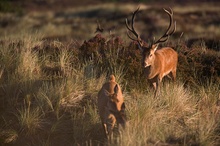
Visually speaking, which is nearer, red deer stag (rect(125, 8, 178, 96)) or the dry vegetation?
the dry vegetation

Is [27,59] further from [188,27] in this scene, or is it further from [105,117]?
[188,27]

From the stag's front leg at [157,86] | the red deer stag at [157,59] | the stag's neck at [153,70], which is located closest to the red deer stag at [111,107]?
the red deer stag at [157,59]

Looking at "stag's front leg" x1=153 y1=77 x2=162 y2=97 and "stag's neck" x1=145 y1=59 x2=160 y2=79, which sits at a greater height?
"stag's neck" x1=145 y1=59 x2=160 y2=79

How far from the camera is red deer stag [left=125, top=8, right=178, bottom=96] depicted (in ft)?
25.9

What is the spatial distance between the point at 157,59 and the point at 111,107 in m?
2.85

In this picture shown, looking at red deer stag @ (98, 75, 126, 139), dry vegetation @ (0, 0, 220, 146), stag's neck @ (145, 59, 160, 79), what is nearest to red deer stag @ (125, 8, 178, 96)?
stag's neck @ (145, 59, 160, 79)

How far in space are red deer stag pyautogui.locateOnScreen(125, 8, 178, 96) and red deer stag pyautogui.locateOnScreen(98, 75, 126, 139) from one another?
1.78 m

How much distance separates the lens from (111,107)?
19.6ft

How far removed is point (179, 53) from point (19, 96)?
162 inches

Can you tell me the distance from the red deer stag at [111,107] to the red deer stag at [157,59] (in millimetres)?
1782

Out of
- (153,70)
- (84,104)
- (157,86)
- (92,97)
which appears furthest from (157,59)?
(84,104)

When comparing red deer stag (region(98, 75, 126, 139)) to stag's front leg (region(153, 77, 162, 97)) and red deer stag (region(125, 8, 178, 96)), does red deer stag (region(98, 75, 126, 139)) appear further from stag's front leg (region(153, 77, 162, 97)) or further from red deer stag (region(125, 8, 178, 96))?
stag's front leg (region(153, 77, 162, 97))

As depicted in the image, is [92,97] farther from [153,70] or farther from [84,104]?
[153,70]

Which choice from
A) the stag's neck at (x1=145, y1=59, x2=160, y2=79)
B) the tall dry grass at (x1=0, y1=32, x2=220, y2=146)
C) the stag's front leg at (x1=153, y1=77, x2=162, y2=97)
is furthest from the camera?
the stag's neck at (x1=145, y1=59, x2=160, y2=79)
